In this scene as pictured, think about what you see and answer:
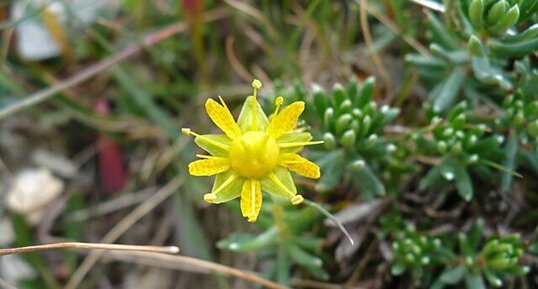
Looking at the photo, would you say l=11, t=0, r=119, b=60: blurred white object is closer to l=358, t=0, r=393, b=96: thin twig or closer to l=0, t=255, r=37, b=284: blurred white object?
l=0, t=255, r=37, b=284: blurred white object

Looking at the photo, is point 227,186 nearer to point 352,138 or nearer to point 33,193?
point 352,138

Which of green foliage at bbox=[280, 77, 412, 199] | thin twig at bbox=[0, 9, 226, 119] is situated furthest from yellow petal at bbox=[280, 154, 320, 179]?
thin twig at bbox=[0, 9, 226, 119]

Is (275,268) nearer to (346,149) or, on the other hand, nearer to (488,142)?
(346,149)

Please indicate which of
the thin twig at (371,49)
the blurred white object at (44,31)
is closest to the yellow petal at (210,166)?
the thin twig at (371,49)

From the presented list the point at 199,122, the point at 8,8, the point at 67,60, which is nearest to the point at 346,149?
the point at 199,122

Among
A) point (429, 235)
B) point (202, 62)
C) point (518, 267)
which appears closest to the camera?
point (518, 267)

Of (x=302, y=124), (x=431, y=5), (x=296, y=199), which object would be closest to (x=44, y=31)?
(x=302, y=124)

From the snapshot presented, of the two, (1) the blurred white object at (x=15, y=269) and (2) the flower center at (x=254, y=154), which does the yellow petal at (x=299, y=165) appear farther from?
(1) the blurred white object at (x=15, y=269)
